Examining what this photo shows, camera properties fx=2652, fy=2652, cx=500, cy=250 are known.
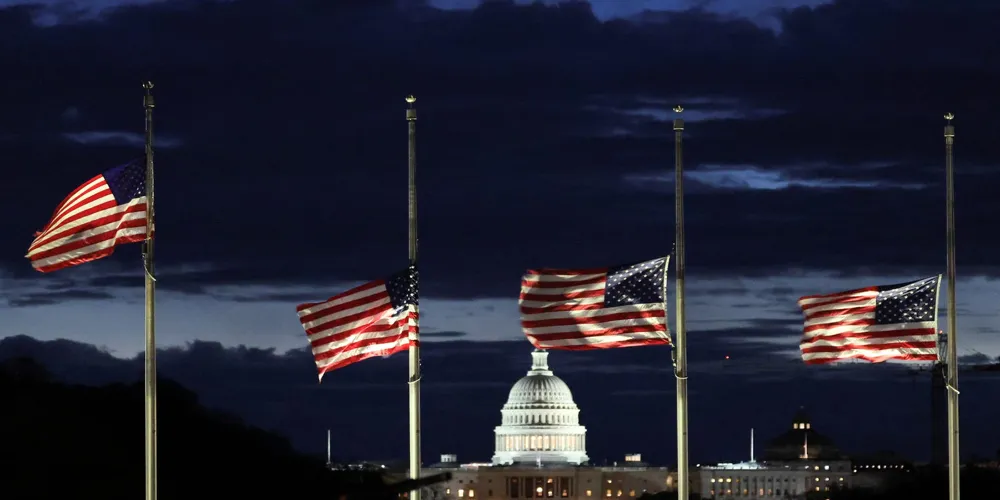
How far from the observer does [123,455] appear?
2517 inches

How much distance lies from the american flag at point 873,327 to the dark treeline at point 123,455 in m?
13.1

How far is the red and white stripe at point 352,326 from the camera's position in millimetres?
66688

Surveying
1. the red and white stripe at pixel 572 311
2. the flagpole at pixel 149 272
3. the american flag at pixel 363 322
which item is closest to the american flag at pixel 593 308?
the red and white stripe at pixel 572 311

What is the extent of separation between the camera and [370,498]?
5956cm

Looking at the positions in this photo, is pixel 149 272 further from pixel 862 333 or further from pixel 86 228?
pixel 862 333

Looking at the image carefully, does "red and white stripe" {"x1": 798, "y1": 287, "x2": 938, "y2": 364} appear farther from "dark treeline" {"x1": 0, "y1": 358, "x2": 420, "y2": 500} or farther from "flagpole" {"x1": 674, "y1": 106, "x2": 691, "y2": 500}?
"dark treeline" {"x1": 0, "y1": 358, "x2": 420, "y2": 500}

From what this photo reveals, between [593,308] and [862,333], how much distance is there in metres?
6.88

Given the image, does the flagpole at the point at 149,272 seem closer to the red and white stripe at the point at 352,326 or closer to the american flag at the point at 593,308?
the red and white stripe at the point at 352,326

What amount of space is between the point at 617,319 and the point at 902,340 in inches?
288

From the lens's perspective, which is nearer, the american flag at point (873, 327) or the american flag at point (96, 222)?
the american flag at point (96, 222)

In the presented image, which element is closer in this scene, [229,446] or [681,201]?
[229,446]

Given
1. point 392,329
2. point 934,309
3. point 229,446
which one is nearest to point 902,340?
point 934,309

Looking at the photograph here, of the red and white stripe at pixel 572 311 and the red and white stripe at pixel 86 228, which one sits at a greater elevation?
the red and white stripe at pixel 86 228

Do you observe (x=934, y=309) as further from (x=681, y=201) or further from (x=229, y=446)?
(x=229, y=446)
